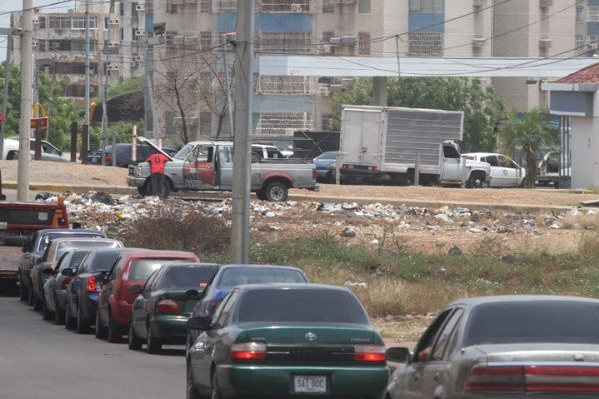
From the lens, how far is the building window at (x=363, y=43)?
8931 cm

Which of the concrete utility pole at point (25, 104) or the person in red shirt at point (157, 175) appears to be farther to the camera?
the person in red shirt at point (157, 175)

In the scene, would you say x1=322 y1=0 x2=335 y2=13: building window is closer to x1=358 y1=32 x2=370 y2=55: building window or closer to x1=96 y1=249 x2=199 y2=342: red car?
x1=358 y1=32 x2=370 y2=55: building window

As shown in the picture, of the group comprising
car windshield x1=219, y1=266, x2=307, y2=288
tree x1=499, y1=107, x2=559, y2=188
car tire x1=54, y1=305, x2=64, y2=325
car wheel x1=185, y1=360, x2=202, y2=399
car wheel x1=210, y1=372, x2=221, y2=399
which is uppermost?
tree x1=499, y1=107, x2=559, y2=188

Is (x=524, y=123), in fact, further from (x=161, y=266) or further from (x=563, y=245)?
(x=161, y=266)

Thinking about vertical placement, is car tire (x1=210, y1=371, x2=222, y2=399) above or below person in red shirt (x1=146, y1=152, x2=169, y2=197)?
below

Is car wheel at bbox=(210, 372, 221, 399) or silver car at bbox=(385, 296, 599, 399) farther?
car wheel at bbox=(210, 372, 221, 399)

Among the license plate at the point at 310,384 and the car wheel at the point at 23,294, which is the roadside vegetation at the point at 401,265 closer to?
the car wheel at the point at 23,294

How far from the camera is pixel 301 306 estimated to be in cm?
1305

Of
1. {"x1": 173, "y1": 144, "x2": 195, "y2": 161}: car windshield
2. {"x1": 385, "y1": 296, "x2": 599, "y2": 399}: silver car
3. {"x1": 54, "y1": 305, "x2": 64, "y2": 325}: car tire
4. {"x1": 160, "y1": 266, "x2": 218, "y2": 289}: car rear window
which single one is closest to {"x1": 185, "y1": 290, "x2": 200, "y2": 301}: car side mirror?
{"x1": 160, "y1": 266, "x2": 218, "y2": 289}: car rear window

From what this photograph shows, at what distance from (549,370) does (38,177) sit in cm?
4751

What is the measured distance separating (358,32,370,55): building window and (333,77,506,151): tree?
2283 mm

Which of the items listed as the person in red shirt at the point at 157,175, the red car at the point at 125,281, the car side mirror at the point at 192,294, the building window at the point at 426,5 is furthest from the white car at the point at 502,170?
the car side mirror at the point at 192,294

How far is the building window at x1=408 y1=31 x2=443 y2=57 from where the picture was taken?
89688mm

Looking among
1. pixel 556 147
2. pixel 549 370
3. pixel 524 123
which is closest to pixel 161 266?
pixel 549 370
